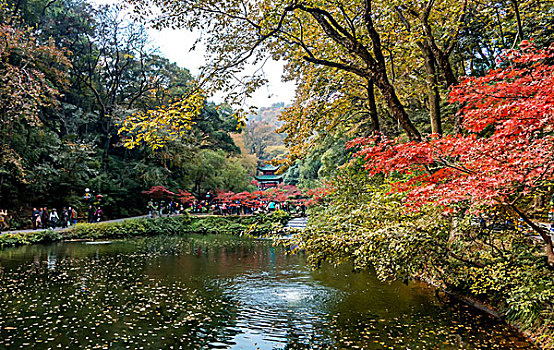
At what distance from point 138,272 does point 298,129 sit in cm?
570

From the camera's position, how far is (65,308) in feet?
20.2

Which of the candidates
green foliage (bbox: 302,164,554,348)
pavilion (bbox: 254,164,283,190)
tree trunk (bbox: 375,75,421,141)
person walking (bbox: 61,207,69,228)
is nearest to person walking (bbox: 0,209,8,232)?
person walking (bbox: 61,207,69,228)

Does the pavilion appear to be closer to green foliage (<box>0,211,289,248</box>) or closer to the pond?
green foliage (<box>0,211,289,248</box>)

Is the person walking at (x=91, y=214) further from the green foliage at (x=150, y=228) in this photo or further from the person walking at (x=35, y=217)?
Answer: the person walking at (x=35, y=217)

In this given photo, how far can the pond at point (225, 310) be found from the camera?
4.75 meters

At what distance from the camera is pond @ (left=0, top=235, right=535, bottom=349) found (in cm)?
475

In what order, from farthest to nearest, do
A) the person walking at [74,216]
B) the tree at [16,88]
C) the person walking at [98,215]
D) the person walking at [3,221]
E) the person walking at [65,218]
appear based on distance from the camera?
the person walking at [98,215] → the person walking at [74,216] → the person walking at [65,218] → the person walking at [3,221] → the tree at [16,88]

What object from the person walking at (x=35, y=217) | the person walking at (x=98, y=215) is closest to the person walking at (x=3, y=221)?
the person walking at (x=35, y=217)

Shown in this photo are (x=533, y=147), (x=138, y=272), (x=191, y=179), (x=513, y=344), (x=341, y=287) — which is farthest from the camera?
(x=191, y=179)

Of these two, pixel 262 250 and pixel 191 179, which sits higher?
pixel 191 179

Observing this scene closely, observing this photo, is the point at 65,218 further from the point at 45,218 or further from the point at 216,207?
the point at 216,207

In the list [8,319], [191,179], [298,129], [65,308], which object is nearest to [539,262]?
[298,129]

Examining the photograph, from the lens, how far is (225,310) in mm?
6227

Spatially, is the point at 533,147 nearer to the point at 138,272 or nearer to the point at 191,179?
the point at 138,272
